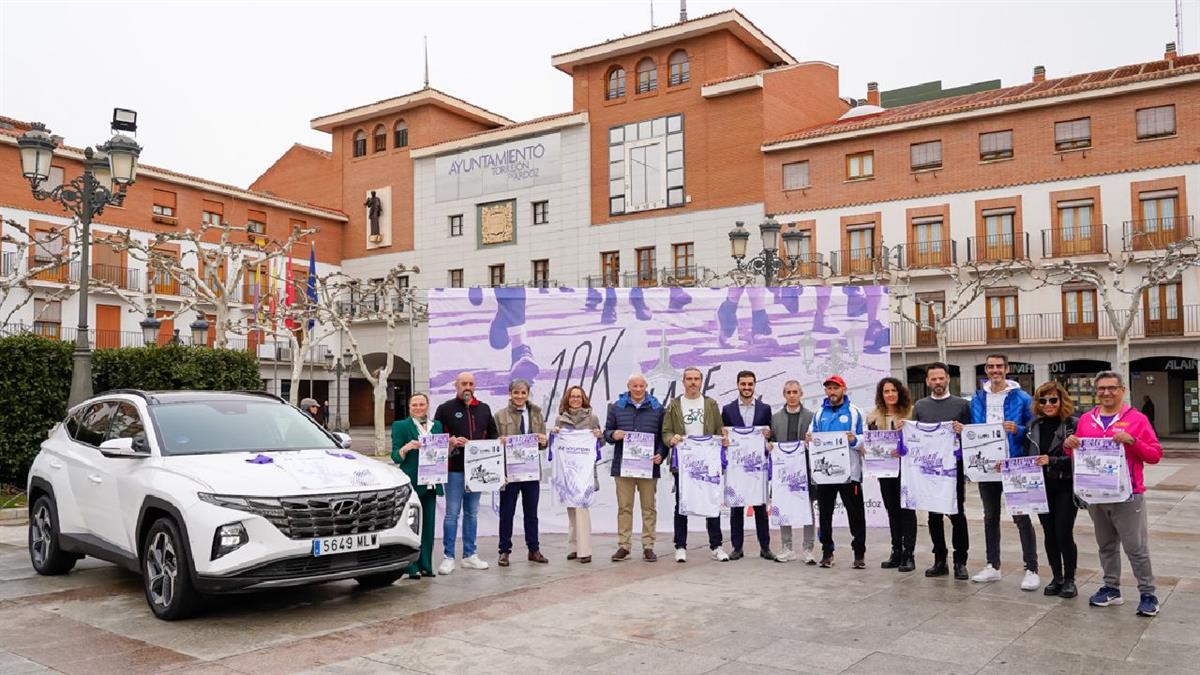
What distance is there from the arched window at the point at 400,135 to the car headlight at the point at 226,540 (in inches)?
1833

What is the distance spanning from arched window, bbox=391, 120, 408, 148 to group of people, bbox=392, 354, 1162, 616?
4397 cm

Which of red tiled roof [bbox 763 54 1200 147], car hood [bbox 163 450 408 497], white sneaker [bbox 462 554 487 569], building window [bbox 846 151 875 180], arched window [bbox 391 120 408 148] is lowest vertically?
white sneaker [bbox 462 554 487 569]

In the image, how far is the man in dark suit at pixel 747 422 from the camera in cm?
955

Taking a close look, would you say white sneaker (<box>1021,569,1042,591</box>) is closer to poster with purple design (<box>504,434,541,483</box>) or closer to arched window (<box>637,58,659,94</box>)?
poster with purple design (<box>504,434,541,483</box>)

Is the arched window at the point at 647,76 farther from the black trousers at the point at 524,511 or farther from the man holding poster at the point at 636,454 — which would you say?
the black trousers at the point at 524,511

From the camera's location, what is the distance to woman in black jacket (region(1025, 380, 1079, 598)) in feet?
24.6

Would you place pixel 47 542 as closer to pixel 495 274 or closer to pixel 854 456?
pixel 854 456

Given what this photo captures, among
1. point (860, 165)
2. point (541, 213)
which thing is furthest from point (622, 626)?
point (541, 213)

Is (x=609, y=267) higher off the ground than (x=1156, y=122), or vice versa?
(x=1156, y=122)

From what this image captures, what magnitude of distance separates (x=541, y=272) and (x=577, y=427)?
37397 millimetres

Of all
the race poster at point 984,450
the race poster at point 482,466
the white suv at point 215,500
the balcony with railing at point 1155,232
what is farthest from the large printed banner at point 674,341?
the balcony with railing at point 1155,232

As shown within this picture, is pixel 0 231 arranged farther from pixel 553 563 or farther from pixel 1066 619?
pixel 1066 619

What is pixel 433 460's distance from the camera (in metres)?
8.80

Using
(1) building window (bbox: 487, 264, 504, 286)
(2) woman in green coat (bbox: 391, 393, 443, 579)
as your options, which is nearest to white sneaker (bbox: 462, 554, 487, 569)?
(2) woman in green coat (bbox: 391, 393, 443, 579)
